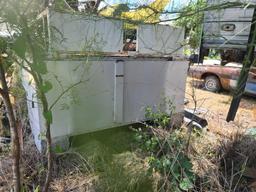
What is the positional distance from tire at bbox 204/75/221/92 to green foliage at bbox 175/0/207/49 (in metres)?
5.72

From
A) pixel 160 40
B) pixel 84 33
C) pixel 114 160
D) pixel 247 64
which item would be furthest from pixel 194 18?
pixel 114 160

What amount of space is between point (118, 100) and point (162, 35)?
1.05 metres

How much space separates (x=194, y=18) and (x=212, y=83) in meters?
6.25

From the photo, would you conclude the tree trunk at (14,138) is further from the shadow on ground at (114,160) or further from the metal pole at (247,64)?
the metal pole at (247,64)

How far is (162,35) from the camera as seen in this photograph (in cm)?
299

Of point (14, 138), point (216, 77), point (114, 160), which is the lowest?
point (114, 160)

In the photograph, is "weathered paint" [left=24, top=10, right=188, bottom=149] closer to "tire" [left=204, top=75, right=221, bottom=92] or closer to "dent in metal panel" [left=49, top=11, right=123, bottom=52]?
"dent in metal panel" [left=49, top=11, right=123, bottom=52]

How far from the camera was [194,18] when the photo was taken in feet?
6.66

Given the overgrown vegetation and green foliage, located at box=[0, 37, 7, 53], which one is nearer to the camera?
green foliage, located at box=[0, 37, 7, 53]

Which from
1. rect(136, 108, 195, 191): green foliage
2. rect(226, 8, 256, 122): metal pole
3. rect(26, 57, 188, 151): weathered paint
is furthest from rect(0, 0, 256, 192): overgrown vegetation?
rect(226, 8, 256, 122): metal pole

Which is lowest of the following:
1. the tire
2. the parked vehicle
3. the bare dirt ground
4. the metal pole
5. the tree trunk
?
the bare dirt ground

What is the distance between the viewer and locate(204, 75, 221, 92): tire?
7.70 m

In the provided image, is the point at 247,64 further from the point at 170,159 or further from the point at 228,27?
the point at 170,159

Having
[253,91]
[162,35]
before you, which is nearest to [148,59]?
[162,35]
